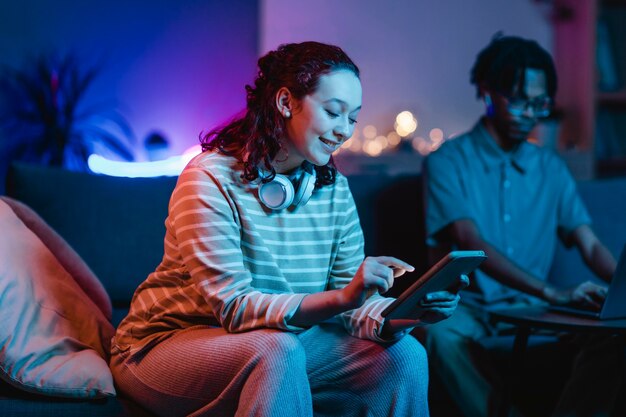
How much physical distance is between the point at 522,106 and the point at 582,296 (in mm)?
619

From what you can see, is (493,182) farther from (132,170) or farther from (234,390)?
(132,170)

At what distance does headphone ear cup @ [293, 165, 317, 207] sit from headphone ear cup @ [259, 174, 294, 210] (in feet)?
0.11

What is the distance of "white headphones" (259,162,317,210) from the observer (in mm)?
1561

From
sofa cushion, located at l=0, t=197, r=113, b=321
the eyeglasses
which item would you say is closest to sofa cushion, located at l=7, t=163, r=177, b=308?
sofa cushion, located at l=0, t=197, r=113, b=321

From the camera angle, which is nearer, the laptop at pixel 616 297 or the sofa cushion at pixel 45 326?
the sofa cushion at pixel 45 326

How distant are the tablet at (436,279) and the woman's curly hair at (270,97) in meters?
0.38

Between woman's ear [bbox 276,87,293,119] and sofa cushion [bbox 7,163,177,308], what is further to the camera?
sofa cushion [bbox 7,163,177,308]

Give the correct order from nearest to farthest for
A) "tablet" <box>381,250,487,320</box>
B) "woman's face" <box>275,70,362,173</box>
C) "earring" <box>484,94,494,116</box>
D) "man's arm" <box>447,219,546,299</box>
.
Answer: "tablet" <box>381,250,487,320</box> → "woman's face" <box>275,70,362,173</box> → "man's arm" <box>447,219,546,299</box> → "earring" <box>484,94,494,116</box>

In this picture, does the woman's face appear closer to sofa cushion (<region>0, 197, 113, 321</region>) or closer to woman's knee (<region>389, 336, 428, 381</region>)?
woman's knee (<region>389, 336, 428, 381</region>)

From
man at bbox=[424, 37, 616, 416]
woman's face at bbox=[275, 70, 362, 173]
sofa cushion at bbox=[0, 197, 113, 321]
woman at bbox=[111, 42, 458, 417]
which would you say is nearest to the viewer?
woman at bbox=[111, 42, 458, 417]

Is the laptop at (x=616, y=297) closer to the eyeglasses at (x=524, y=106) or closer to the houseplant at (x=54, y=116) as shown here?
the eyeglasses at (x=524, y=106)

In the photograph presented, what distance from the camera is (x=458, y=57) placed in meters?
4.16

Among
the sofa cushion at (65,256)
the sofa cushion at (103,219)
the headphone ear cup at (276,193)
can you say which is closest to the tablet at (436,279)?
the headphone ear cup at (276,193)

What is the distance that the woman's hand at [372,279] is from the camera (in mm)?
1328
